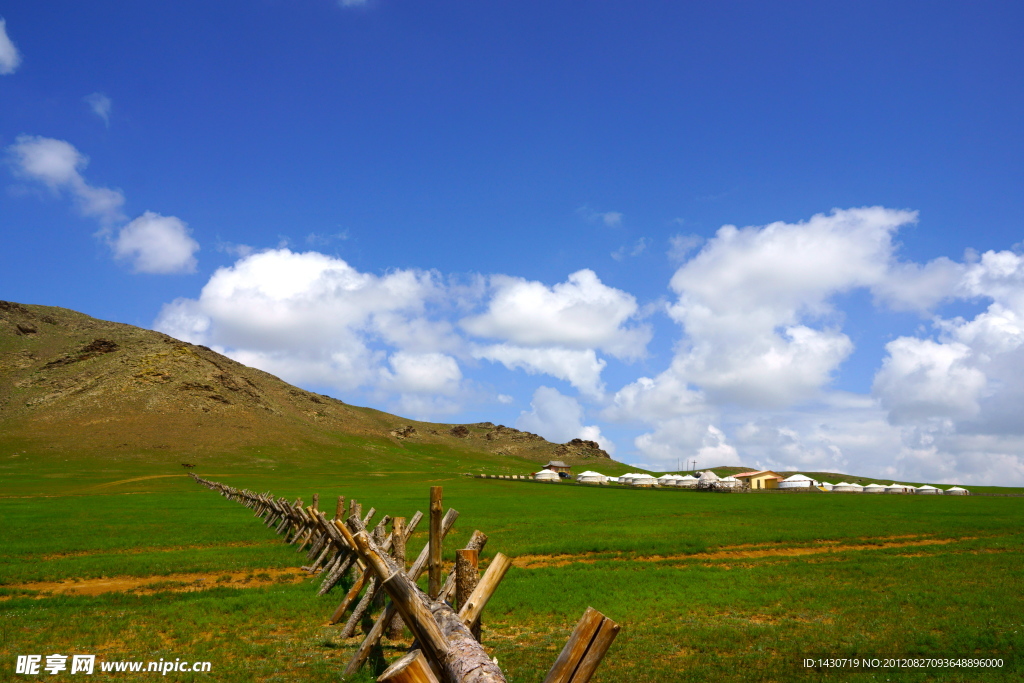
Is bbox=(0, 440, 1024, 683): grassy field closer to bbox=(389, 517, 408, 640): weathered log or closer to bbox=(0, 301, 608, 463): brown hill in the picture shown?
bbox=(389, 517, 408, 640): weathered log

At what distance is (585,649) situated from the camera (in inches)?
141

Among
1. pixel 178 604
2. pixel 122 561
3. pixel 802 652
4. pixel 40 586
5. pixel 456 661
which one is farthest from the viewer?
pixel 122 561

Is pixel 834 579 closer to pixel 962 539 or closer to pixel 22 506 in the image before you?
pixel 962 539

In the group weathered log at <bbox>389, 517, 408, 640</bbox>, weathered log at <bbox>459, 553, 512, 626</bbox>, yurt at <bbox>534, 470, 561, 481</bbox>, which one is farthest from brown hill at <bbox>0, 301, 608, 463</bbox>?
weathered log at <bbox>459, 553, 512, 626</bbox>

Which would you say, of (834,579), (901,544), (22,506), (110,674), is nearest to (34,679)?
(110,674)

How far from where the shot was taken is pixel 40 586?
14594 mm

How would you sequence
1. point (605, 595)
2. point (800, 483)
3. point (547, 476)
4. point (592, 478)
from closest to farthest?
point (605, 595)
point (800, 483)
point (592, 478)
point (547, 476)

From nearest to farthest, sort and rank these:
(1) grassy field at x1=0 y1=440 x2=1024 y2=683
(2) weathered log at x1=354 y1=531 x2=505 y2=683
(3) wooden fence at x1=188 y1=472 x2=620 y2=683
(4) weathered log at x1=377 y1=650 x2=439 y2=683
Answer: (4) weathered log at x1=377 y1=650 x2=439 y2=683
(3) wooden fence at x1=188 y1=472 x2=620 y2=683
(2) weathered log at x1=354 y1=531 x2=505 y2=683
(1) grassy field at x1=0 y1=440 x2=1024 y2=683

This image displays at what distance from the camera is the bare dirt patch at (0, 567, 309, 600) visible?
13930 mm

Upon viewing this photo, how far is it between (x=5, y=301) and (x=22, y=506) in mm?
197540

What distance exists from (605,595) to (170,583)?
1076cm

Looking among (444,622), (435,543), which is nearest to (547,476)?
(435,543)

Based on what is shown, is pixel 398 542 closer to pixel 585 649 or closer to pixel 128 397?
pixel 585 649

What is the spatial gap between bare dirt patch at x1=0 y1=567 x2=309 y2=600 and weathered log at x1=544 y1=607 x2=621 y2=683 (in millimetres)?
13062
